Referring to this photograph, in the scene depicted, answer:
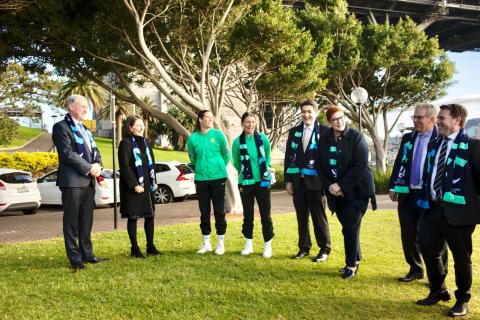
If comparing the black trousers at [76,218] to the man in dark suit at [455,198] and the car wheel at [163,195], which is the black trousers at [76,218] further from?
the car wheel at [163,195]

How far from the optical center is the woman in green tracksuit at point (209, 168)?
21.9 feet

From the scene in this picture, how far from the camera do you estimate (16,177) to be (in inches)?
551

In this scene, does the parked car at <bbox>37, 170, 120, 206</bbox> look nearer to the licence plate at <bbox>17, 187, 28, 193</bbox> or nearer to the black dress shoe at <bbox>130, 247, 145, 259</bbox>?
the licence plate at <bbox>17, 187, 28, 193</bbox>

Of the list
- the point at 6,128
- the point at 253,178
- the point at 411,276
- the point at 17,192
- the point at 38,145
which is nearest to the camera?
the point at 411,276

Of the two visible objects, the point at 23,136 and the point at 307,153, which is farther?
the point at 23,136

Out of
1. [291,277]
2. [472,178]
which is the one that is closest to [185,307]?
[291,277]

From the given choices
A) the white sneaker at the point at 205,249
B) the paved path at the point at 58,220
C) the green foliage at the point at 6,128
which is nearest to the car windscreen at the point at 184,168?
the paved path at the point at 58,220

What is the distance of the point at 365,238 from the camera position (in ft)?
27.0

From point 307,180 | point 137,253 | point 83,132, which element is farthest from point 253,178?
point 83,132

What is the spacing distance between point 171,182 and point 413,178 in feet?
42.1

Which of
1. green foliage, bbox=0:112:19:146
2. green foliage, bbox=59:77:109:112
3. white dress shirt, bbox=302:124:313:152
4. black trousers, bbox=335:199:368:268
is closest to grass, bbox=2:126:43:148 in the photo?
green foliage, bbox=59:77:109:112

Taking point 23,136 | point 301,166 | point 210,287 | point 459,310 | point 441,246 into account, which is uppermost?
point 23,136

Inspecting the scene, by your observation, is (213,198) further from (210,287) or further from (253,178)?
(210,287)

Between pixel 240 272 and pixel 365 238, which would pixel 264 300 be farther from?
pixel 365 238
